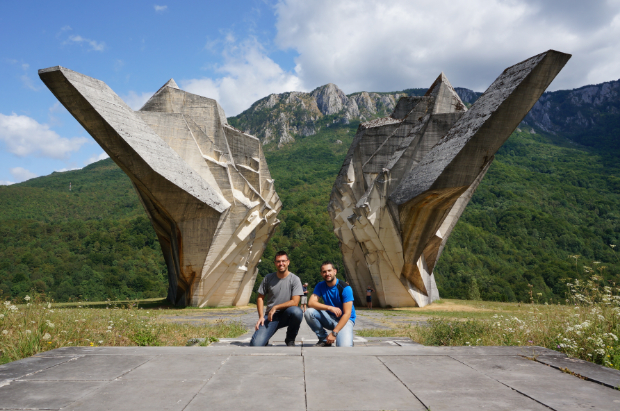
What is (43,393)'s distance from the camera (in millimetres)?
2875

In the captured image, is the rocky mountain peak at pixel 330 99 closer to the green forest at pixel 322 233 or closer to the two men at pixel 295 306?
the green forest at pixel 322 233

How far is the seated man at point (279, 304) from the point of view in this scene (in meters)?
5.51

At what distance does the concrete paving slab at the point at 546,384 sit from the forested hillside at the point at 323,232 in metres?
30.0

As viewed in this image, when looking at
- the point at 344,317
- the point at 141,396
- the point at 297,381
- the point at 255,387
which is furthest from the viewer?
the point at 344,317

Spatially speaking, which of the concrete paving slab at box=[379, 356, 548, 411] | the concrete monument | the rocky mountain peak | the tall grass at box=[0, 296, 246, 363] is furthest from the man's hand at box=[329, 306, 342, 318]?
the rocky mountain peak

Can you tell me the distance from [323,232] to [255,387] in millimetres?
45539

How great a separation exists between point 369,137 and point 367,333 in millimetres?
12619

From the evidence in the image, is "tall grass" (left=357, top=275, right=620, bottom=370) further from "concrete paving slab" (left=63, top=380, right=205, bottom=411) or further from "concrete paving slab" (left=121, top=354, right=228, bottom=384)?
"concrete paving slab" (left=63, top=380, right=205, bottom=411)

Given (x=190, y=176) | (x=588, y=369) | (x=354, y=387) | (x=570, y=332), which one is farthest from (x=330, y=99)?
(x=354, y=387)

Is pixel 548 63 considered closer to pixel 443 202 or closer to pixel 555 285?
pixel 443 202

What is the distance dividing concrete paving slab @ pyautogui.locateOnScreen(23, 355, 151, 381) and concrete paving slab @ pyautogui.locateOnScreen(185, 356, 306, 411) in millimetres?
832

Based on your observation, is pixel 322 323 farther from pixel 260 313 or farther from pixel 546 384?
pixel 546 384

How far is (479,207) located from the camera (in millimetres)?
51375

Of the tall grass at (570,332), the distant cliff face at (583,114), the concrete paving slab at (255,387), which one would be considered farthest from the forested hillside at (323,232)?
the concrete paving slab at (255,387)
